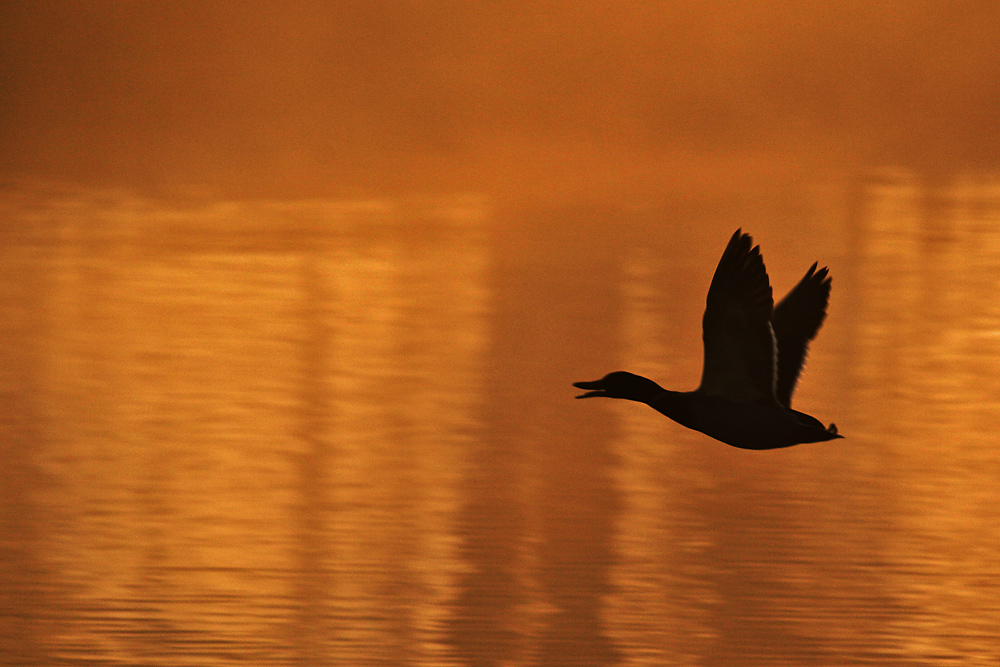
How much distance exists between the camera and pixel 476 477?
10711mm

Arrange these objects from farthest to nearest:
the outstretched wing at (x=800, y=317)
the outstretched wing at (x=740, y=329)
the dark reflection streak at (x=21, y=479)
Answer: the dark reflection streak at (x=21, y=479), the outstretched wing at (x=800, y=317), the outstretched wing at (x=740, y=329)

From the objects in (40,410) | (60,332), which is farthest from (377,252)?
(40,410)

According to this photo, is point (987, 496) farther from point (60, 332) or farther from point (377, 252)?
point (377, 252)

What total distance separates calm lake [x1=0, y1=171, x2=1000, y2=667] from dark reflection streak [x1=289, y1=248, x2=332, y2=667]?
33 millimetres

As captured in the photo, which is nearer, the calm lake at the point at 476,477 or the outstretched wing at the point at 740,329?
the outstretched wing at the point at 740,329

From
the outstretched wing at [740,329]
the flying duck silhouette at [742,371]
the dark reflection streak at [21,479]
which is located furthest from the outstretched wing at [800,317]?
the dark reflection streak at [21,479]

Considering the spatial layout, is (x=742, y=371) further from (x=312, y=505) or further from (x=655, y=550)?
(x=312, y=505)

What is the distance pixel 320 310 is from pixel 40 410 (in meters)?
5.22

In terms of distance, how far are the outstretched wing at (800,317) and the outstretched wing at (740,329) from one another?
20.5 inches

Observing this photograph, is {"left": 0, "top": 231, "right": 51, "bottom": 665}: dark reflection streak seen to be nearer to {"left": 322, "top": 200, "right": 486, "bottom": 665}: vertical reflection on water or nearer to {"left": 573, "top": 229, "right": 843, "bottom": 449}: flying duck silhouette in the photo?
{"left": 322, "top": 200, "right": 486, "bottom": 665}: vertical reflection on water

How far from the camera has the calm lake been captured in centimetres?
819

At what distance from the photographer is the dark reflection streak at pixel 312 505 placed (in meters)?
8.05

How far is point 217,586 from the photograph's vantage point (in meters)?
8.71

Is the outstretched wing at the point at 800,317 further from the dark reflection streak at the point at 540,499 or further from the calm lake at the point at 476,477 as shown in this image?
the dark reflection streak at the point at 540,499
